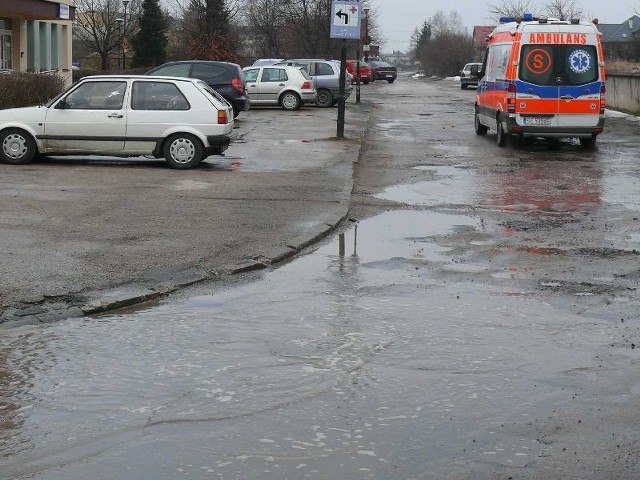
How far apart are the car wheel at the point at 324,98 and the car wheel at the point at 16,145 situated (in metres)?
22.3

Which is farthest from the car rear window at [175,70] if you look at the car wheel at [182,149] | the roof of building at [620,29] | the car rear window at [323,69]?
the roof of building at [620,29]

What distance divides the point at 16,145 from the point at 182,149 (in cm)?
253

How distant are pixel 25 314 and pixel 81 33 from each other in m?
81.6

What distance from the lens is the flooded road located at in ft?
15.9

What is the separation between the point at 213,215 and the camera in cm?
1195

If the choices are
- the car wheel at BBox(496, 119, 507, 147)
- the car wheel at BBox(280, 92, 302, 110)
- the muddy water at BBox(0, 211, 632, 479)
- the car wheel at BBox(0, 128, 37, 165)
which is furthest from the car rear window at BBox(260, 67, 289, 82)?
the muddy water at BBox(0, 211, 632, 479)

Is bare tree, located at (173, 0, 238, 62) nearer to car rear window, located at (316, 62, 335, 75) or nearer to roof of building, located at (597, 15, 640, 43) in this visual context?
car rear window, located at (316, 62, 335, 75)

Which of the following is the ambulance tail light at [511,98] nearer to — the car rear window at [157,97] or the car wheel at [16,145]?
the car rear window at [157,97]

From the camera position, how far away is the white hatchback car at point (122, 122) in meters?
16.4

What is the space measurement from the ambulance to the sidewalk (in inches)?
166

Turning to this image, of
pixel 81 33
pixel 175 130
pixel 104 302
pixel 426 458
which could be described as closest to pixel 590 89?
pixel 175 130

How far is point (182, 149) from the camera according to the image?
54.7 ft

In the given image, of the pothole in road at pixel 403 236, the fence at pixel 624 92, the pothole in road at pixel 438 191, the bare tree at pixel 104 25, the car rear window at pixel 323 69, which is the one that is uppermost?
the bare tree at pixel 104 25

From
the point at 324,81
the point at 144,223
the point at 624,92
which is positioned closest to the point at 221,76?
the point at 324,81
